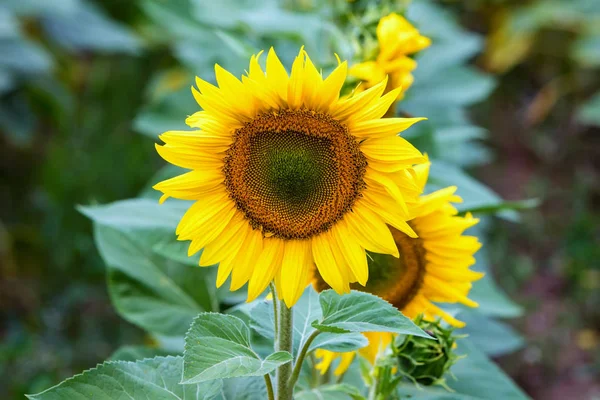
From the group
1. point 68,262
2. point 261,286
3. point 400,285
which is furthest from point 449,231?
point 68,262

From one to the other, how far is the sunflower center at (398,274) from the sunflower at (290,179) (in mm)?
108

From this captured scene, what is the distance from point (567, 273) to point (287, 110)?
80.2 inches

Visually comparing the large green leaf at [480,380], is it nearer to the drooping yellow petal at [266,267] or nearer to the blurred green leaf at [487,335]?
the blurred green leaf at [487,335]

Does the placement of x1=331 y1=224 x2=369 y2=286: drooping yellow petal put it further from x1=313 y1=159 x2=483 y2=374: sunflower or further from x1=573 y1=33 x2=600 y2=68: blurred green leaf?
x1=573 y1=33 x2=600 y2=68: blurred green leaf

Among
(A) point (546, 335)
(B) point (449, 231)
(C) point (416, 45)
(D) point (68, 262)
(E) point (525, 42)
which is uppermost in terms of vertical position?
(E) point (525, 42)

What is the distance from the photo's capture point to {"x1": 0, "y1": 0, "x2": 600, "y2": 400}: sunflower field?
24.2 inches

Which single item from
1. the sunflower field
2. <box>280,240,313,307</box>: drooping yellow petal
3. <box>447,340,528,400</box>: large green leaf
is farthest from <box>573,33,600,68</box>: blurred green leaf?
<box>280,240,313,307</box>: drooping yellow petal

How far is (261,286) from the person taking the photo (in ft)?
2.02

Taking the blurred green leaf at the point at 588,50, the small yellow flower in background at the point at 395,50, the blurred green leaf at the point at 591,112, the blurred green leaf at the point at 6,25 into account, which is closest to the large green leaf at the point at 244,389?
the small yellow flower in background at the point at 395,50

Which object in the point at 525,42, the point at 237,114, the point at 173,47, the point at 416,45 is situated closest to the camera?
the point at 237,114

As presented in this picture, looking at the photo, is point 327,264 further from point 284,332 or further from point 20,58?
point 20,58

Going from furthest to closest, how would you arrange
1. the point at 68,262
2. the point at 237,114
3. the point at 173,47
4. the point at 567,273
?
1. the point at 173,47
2. the point at 567,273
3. the point at 68,262
4. the point at 237,114

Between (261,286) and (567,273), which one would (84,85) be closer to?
(567,273)

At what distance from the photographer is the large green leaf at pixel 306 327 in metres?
0.64
